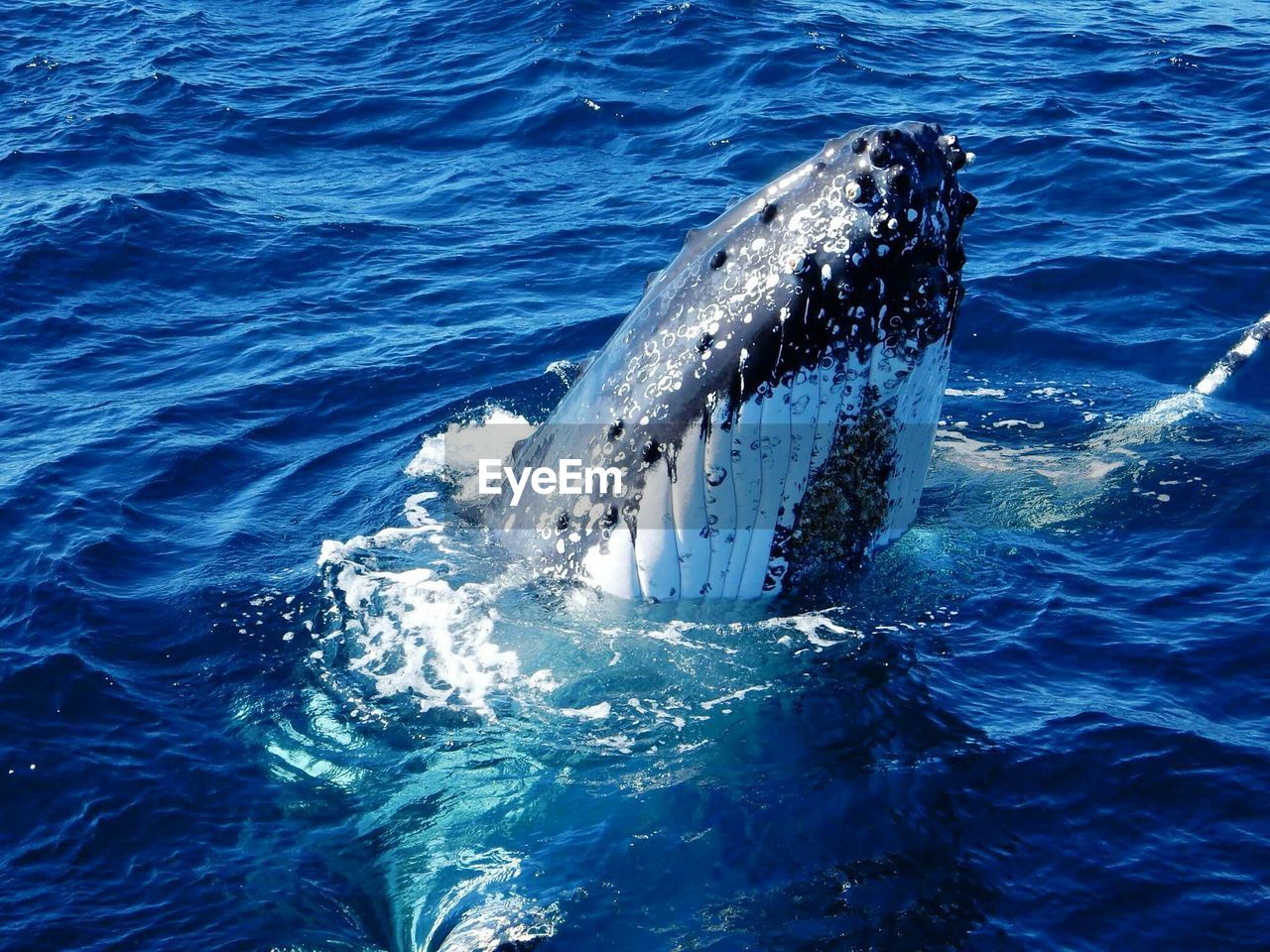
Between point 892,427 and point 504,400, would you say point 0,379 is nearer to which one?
point 504,400

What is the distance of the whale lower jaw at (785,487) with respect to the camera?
9.91m

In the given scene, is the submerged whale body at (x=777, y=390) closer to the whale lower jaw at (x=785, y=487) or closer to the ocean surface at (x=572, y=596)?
the whale lower jaw at (x=785, y=487)

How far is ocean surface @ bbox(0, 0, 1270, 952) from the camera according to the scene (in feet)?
31.4

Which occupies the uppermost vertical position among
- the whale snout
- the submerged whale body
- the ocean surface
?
the whale snout

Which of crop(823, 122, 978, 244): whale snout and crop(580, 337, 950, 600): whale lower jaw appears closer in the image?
crop(823, 122, 978, 244): whale snout

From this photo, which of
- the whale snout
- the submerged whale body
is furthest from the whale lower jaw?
the whale snout

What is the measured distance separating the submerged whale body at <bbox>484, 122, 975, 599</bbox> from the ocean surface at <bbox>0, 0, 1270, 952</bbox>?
75cm

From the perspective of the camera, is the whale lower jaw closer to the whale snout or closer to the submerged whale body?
the submerged whale body

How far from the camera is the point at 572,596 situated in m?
11.3

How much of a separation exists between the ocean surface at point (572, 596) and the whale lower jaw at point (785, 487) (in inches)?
21.4

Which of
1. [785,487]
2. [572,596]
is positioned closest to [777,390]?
[785,487]

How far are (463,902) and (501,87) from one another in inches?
871

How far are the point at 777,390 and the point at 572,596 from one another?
2716mm

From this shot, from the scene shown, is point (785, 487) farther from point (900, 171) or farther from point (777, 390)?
point (900, 171)
